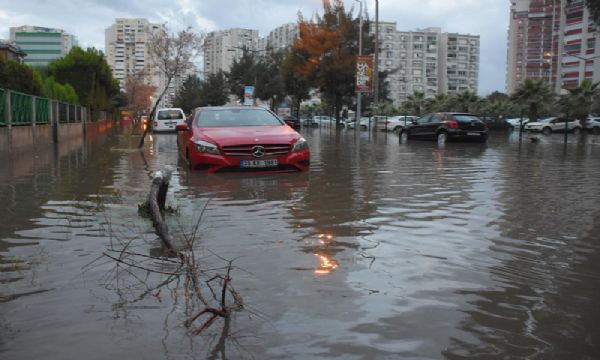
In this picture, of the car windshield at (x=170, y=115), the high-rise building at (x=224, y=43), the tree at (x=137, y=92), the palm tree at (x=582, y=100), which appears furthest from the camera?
the high-rise building at (x=224, y=43)

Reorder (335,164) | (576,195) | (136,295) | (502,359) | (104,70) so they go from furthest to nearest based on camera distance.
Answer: (104,70), (335,164), (576,195), (136,295), (502,359)

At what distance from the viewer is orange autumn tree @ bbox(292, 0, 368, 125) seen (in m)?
46.4

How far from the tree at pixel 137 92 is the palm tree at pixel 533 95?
148 ft

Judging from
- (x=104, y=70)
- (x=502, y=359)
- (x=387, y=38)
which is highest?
(x=387, y=38)

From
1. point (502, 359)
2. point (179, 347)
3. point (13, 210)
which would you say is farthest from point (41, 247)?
point (502, 359)

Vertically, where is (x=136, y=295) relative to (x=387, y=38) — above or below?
below

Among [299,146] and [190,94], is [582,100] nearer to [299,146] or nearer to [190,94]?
[299,146]

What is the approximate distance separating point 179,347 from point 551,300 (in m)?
2.36

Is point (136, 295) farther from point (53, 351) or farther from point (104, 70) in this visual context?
point (104, 70)

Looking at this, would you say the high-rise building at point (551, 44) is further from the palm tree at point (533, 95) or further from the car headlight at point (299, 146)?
the car headlight at point (299, 146)

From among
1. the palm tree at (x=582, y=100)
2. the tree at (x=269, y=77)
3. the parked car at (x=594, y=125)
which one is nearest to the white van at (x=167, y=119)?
the palm tree at (x=582, y=100)

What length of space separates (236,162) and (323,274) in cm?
646

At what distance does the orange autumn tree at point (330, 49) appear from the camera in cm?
4638

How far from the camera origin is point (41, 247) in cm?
523
